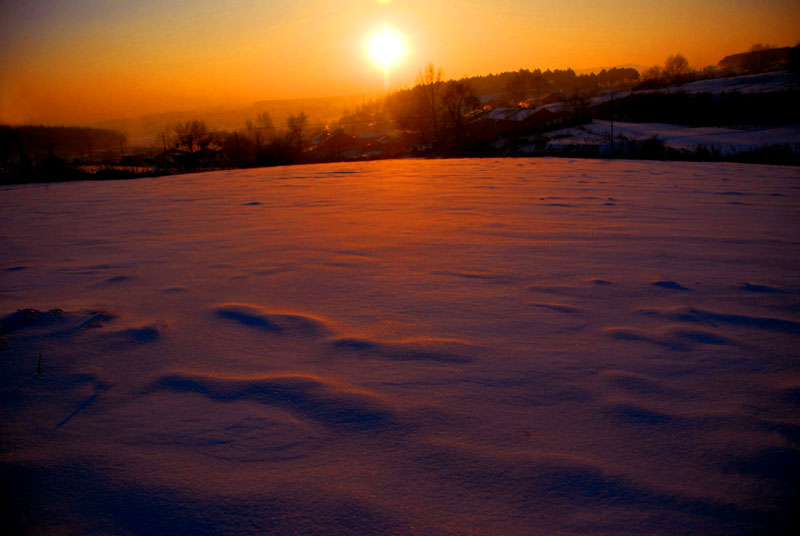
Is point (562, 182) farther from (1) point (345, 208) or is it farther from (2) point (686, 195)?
(1) point (345, 208)

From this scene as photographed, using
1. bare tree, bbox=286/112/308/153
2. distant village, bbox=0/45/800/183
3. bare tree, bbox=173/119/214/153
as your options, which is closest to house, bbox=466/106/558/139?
distant village, bbox=0/45/800/183

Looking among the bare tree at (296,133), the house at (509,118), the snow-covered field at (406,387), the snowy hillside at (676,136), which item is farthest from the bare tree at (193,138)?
the house at (509,118)

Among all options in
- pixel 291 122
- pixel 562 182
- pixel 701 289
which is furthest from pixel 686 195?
pixel 291 122

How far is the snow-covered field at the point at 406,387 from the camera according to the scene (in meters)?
0.84

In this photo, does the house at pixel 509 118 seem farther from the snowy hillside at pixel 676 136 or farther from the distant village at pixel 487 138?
the snowy hillside at pixel 676 136

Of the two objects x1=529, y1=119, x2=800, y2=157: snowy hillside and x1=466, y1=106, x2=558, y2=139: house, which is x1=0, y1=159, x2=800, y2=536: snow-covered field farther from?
x1=466, y1=106, x2=558, y2=139: house

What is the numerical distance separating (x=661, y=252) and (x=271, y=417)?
2617mm

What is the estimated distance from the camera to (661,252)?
261 cm

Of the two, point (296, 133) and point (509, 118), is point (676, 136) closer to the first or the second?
point (509, 118)

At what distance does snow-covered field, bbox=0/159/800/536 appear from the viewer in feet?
2.77

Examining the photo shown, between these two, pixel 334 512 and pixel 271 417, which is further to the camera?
pixel 271 417

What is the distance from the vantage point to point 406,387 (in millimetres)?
1245

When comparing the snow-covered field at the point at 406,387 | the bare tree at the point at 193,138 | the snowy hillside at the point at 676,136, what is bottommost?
the snow-covered field at the point at 406,387

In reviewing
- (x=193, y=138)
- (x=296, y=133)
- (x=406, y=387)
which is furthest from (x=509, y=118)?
(x=406, y=387)
